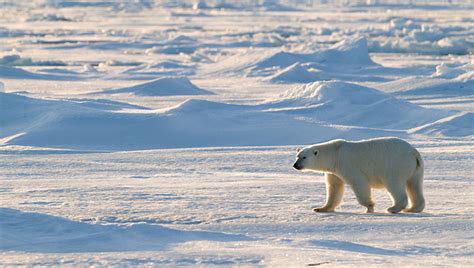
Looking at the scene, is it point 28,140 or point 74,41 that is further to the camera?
point 74,41

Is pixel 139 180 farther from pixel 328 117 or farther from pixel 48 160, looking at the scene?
pixel 328 117

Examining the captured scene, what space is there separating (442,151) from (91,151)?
3.51 meters

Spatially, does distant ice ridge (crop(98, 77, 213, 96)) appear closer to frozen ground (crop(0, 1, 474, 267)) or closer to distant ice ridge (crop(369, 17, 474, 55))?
frozen ground (crop(0, 1, 474, 267))

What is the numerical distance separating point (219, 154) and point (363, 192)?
335cm

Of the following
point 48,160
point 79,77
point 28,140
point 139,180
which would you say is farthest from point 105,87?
point 139,180

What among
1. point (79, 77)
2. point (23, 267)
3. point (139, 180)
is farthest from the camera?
point (79, 77)

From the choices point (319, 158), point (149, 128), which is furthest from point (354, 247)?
point (149, 128)

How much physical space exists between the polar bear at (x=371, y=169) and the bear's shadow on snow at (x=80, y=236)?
45.8 inches

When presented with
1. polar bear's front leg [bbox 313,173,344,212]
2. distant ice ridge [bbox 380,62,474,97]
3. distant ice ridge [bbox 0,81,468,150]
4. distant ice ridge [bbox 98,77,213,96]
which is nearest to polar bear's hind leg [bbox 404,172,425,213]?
polar bear's front leg [bbox 313,173,344,212]

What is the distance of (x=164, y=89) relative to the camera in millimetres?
15695

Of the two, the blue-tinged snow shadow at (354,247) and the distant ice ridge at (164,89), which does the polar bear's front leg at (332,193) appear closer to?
the blue-tinged snow shadow at (354,247)

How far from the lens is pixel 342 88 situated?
12562 millimetres

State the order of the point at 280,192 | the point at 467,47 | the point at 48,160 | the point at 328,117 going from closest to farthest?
the point at 280,192 → the point at 48,160 → the point at 328,117 → the point at 467,47

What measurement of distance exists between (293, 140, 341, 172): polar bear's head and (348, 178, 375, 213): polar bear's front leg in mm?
180
